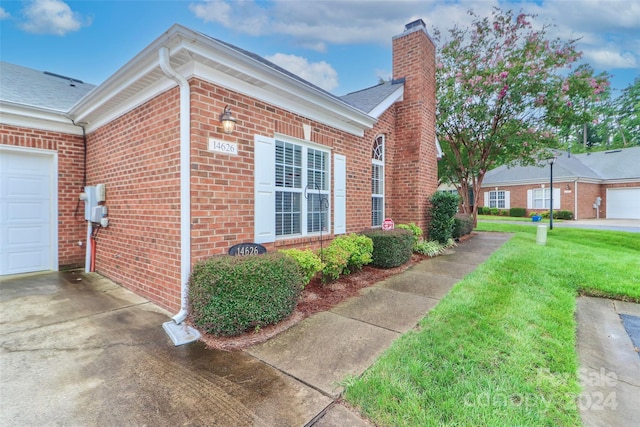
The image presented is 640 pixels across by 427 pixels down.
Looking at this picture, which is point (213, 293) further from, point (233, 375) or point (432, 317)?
Result: point (432, 317)

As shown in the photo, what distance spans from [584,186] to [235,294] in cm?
2828

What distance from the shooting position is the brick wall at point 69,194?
5926 mm

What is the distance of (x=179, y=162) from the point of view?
3740 millimetres

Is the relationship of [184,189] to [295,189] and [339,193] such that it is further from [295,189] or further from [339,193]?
[339,193]

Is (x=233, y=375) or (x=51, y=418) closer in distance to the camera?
(x=51, y=418)

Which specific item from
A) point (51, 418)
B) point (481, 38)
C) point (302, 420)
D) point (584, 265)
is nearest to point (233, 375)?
point (302, 420)

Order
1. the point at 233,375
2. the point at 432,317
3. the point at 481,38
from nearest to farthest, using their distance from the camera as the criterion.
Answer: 1. the point at 233,375
2. the point at 432,317
3. the point at 481,38

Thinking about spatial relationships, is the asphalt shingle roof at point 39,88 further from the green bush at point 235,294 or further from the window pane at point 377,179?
the window pane at point 377,179

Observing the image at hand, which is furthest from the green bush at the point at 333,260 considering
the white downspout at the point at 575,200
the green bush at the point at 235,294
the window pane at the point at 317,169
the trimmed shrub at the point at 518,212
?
the trimmed shrub at the point at 518,212

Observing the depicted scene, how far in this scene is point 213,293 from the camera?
316 centimetres

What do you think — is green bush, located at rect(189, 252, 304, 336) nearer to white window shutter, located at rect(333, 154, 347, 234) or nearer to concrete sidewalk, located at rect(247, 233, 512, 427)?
concrete sidewalk, located at rect(247, 233, 512, 427)

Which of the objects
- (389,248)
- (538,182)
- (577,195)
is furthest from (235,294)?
(538,182)

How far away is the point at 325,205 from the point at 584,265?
6103 mm

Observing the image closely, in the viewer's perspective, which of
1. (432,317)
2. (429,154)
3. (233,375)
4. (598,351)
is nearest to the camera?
(233,375)
